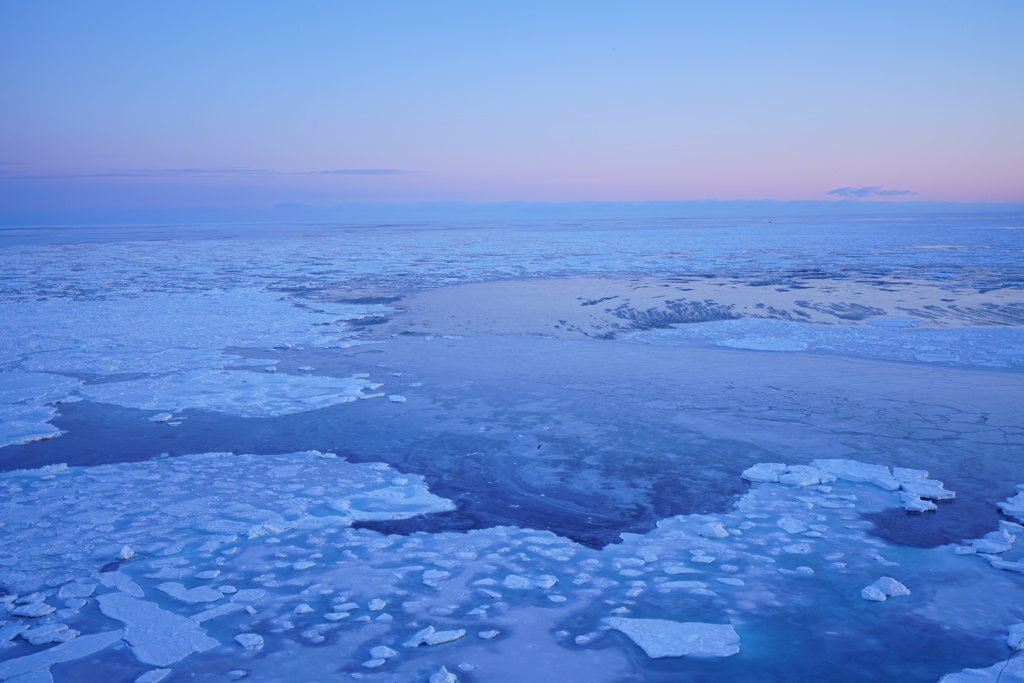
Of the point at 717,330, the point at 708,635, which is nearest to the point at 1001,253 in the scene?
the point at 717,330

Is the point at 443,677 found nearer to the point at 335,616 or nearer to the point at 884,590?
the point at 335,616

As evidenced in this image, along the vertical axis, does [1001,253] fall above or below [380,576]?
above

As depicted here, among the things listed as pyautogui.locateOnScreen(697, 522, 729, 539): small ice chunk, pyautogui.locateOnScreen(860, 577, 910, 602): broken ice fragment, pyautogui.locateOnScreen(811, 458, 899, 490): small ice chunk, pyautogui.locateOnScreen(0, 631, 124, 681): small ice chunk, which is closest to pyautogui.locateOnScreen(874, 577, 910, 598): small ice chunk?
pyautogui.locateOnScreen(860, 577, 910, 602): broken ice fragment

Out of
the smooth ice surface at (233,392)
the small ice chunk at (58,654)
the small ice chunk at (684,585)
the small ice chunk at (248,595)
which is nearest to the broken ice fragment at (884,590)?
the small ice chunk at (684,585)

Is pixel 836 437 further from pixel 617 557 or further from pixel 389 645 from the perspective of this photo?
pixel 389 645

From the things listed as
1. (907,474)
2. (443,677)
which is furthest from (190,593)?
(907,474)

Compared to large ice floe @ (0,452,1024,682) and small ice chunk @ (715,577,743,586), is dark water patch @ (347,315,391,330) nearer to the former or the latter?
large ice floe @ (0,452,1024,682)
